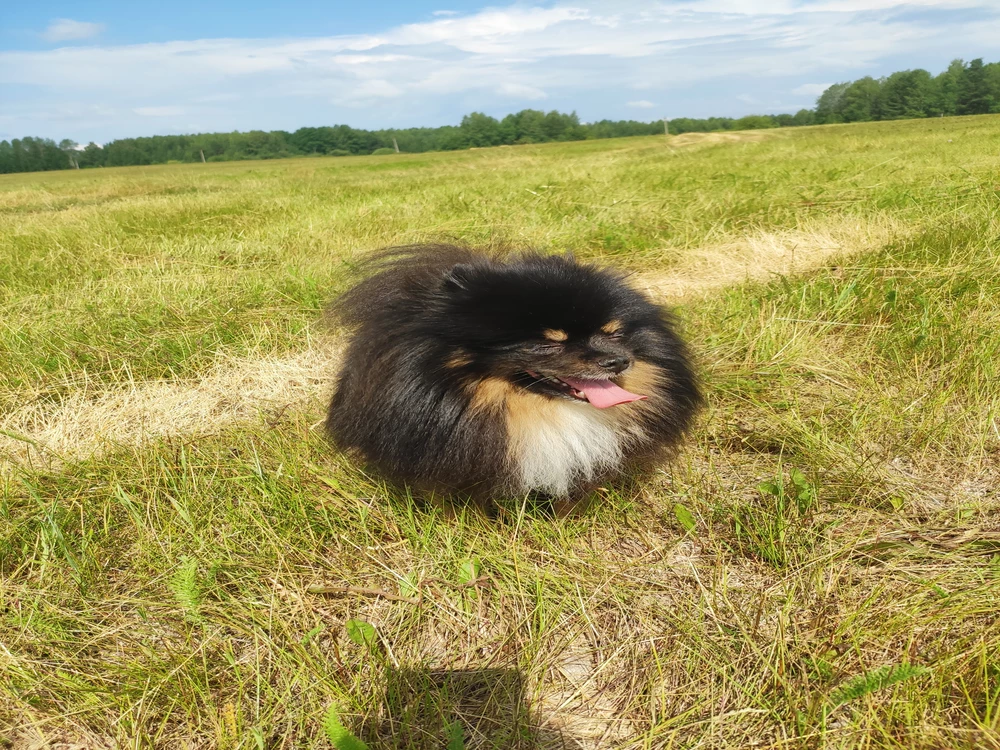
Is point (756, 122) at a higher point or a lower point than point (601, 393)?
higher

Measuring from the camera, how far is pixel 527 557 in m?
2.28

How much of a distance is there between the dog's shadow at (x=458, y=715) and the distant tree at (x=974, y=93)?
7725 cm

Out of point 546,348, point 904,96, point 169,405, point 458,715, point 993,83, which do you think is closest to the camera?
point 458,715

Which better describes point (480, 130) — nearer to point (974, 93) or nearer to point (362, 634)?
point (974, 93)

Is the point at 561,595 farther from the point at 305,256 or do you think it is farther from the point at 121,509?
the point at 305,256

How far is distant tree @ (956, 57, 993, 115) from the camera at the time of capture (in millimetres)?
58344

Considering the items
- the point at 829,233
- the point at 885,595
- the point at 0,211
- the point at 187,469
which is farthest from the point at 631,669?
the point at 0,211

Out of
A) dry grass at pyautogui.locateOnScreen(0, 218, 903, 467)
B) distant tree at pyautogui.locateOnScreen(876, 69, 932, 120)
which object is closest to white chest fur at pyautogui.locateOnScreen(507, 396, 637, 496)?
dry grass at pyautogui.locateOnScreen(0, 218, 903, 467)

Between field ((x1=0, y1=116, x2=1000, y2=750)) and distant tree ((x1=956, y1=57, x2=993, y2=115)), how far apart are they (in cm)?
7502

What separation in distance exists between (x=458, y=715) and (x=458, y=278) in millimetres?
1501

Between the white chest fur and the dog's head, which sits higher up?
the dog's head

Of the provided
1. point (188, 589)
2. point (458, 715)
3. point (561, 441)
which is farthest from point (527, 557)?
point (188, 589)

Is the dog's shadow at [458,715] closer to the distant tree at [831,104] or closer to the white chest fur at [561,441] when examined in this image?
the white chest fur at [561,441]

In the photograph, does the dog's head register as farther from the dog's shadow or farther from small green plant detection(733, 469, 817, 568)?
the dog's shadow
